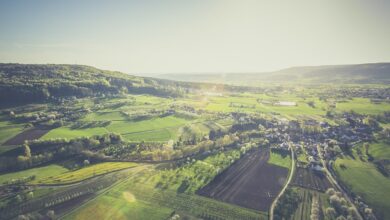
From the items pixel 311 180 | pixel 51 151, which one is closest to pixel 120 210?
pixel 51 151

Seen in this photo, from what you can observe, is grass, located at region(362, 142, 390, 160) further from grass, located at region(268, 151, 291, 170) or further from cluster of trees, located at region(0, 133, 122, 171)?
cluster of trees, located at region(0, 133, 122, 171)

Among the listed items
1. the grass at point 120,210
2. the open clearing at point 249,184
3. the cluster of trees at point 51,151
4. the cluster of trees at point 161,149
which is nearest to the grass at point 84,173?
the cluster of trees at point 161,149

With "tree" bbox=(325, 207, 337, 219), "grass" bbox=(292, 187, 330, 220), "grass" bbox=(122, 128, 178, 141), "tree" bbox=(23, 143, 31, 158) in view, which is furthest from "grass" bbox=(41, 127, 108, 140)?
"tree" bbox=(325, 207, 337, 219)

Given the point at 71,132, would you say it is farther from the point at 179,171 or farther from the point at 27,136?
the point at 179,171

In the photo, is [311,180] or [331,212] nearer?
A: [331,212]

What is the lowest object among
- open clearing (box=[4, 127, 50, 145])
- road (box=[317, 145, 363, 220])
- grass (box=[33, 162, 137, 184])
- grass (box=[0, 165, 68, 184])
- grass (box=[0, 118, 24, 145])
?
road (box=[317, 145, 363, 220])

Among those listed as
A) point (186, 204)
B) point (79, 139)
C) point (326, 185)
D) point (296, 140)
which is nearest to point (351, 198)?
point (326, 185)
